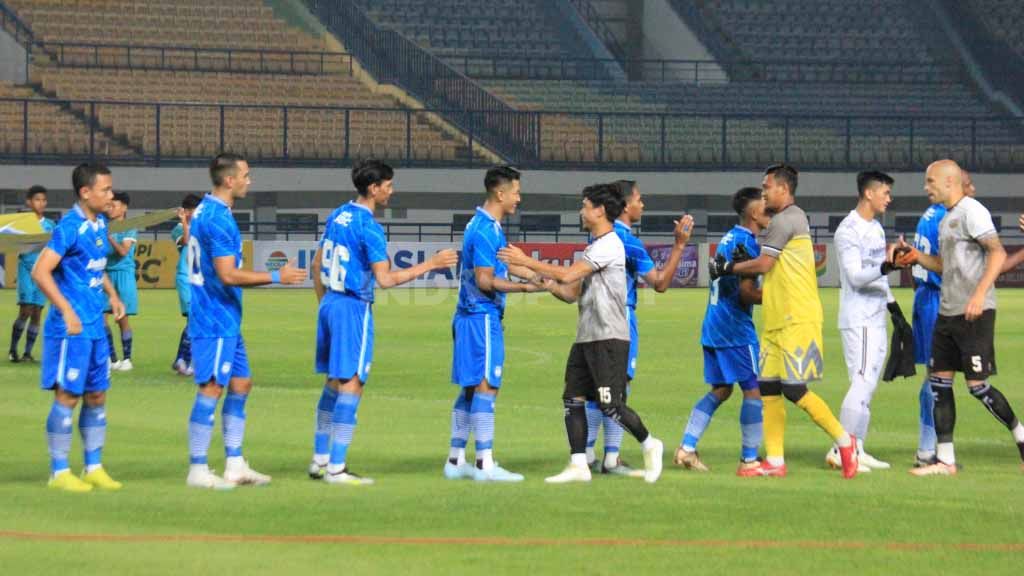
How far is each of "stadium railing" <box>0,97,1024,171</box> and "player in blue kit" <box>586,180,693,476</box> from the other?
33570 millimetres

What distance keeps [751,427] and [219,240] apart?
3873mm

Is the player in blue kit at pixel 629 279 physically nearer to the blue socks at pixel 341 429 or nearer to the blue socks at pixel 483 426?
the blue socks at pixel 483 426

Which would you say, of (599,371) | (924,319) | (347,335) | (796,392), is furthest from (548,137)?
(347,335)

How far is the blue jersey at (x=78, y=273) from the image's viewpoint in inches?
398

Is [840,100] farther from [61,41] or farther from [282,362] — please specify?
[282,362]

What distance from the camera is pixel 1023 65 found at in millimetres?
55219

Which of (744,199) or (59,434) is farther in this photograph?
(744,199)

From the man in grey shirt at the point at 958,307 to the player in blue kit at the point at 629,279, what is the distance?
153 centimetres

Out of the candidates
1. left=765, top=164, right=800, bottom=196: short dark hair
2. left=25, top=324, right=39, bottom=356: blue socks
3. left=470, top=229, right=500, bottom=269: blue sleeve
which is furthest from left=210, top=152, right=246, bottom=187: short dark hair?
left=25, top=324, right=39, bottom=356: blue socks

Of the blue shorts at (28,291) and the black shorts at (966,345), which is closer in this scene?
the black shorts at (966,345)

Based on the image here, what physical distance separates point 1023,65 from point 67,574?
2060 inches

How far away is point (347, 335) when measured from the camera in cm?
1039

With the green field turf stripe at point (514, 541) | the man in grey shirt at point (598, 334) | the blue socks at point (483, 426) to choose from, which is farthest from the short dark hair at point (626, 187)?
the green field turf stripe at point (514, 541)

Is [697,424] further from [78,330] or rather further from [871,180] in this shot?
[78,330]
